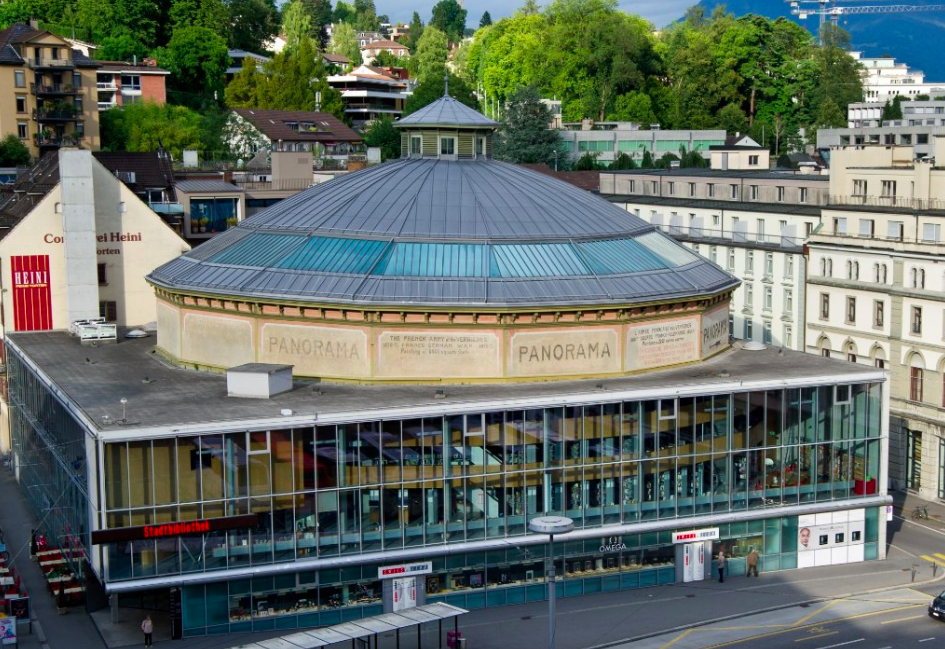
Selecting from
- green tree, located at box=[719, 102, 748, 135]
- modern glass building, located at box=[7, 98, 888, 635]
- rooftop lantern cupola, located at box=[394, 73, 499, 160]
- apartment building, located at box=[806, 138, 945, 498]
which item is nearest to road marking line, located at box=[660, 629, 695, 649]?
modern glass building, located at box=[7, 98, 888, 635]

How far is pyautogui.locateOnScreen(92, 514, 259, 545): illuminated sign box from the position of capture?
50438 mm

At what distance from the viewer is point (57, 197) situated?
3172 inches

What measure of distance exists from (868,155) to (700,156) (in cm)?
5778

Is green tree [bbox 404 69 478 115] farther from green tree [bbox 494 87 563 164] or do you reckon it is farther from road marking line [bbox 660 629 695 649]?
road marking line [bbox 660 629 695 649]

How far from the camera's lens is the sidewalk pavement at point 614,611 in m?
52.4

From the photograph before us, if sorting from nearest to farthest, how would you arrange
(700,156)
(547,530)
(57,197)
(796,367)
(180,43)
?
(547,530) < (796,367) < (57,197) < (700,156) < (180,43)

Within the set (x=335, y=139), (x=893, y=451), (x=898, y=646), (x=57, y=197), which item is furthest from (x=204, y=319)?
(x=335, y=139)

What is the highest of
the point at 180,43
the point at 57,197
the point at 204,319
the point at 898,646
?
the point at 180,43

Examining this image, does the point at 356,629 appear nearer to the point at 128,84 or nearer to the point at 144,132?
the point at 144,132

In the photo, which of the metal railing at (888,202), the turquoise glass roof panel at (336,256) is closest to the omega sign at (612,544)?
the turquoise glass roof panel at (336,256)

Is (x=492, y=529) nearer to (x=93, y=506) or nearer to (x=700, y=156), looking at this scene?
(x=93, y=506)

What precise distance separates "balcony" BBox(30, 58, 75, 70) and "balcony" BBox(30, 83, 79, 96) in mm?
1902

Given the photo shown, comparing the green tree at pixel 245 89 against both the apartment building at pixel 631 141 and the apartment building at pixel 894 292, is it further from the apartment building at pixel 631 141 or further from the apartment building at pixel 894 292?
the apartment building at pixel 894 292

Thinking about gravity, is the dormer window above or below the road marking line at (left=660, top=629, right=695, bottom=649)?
above
